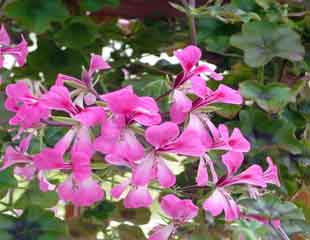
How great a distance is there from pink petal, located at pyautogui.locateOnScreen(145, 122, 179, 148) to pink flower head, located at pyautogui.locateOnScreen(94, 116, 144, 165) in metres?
0.01

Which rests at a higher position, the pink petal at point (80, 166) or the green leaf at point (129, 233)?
the pink petal at point (80, 166)

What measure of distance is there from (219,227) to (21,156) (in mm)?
270

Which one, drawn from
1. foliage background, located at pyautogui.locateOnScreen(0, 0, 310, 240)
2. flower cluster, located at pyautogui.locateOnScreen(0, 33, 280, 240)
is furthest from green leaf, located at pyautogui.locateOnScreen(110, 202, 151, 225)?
flower cluster, located at pyautogui.locateOnScreen(0, 33, 280, 240)

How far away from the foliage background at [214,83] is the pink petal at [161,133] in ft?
0.64

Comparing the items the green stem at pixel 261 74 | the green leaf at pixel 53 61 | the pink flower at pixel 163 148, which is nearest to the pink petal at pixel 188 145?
the pink flower at pixel 163 148

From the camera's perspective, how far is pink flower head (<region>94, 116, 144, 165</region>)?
58 centimetres

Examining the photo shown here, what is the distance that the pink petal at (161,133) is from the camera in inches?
22.9

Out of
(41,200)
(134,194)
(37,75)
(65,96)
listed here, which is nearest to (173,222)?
(134,194)

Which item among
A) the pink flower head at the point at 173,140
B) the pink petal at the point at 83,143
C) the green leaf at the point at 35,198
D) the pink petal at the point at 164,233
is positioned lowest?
the green leaf at the point at 35,198

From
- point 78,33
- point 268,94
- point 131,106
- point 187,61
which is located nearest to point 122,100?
point 131,106

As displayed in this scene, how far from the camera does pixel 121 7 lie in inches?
45.9

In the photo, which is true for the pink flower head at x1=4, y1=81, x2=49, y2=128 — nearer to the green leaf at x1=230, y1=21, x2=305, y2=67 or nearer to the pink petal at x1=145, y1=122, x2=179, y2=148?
the pink petal at x1=145, y1=122, x2=179, y2=148

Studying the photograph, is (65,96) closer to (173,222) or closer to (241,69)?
(173,222)

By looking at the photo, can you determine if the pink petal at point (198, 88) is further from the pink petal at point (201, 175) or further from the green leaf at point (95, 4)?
the green leaf at point (95, 4)
